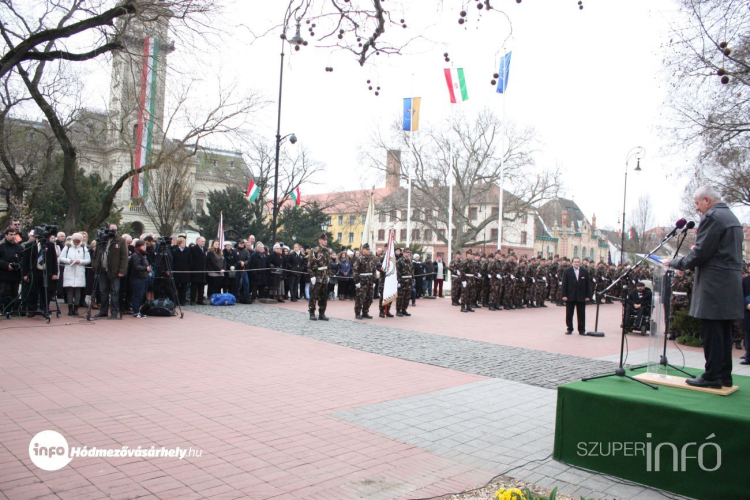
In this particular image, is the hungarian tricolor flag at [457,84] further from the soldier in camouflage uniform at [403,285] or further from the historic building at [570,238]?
the historic building at [570,238]

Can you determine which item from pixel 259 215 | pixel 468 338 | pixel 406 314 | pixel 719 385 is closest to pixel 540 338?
pixel 468 338

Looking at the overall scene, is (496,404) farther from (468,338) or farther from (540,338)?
(540,338)

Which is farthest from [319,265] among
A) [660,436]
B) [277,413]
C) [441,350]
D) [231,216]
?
[231,216]

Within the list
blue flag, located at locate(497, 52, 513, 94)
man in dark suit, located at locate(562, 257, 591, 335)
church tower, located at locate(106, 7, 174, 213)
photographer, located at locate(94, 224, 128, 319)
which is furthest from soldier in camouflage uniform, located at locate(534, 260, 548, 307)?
photographer, located at locate(94, 224, 128, 319)

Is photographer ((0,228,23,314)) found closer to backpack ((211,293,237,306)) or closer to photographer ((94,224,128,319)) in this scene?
photographer ((94,224,128,319))

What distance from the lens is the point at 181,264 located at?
16844mm

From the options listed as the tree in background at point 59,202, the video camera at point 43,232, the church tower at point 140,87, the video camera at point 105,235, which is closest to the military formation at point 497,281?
the video camera at point 105,235

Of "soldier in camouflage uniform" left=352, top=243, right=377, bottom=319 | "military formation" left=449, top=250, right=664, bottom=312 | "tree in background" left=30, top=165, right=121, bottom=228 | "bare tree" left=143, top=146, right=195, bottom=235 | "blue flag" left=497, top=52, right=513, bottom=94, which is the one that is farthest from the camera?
"tree in background" left=30, top=165, right=121, bottom=228

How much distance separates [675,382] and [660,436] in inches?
48.5

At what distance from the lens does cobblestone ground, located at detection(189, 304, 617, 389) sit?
912 cm

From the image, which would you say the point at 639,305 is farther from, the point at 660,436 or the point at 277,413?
the point at 277,413

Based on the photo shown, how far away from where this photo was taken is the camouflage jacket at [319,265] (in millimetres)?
14692

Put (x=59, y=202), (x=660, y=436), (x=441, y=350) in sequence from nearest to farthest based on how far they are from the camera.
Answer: (x=660, y=436), (x=441, y=350), (x=59, y=202)

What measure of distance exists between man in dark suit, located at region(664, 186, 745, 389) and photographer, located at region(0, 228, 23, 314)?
13.5m
